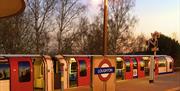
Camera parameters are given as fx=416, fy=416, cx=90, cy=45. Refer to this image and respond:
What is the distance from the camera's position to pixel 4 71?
17.2 metres

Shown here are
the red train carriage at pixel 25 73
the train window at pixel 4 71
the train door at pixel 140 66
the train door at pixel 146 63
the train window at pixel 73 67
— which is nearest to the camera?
the train window at pixel 4 71

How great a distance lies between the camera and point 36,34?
126 ft

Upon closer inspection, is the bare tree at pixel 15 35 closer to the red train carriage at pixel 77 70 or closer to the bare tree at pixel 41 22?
the bare tree at pixel 41 22

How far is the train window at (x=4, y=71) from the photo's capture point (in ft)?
55.5

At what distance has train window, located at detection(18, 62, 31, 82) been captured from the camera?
1819cm

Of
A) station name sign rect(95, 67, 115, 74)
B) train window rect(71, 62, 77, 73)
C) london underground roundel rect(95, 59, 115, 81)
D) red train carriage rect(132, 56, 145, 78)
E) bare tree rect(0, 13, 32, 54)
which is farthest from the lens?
bare tree rect(0, 13, 32, 54)

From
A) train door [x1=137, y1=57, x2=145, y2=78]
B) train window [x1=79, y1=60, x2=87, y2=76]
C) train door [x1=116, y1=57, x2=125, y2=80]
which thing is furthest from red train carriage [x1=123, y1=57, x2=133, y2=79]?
train window [x1=79, y1=60, x2=87, y2=76]

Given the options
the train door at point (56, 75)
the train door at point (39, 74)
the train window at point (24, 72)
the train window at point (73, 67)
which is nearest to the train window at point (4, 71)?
the train window at point (24, 72)

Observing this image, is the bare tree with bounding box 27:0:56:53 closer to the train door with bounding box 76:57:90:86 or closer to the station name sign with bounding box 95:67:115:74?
the train door with bounding box 76:57:90:86

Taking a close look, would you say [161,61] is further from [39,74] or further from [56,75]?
[39,74]

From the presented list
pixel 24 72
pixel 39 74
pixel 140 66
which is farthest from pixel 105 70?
pixel 140 66

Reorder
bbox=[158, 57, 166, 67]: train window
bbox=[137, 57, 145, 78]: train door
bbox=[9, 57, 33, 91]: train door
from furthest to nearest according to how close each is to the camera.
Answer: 1. bbox=[158, 57, 166, 67]: train window
2. bbox=[137, 57, 145, 78]: train door
3. bbox=[9, 57, 33, 91]: train door

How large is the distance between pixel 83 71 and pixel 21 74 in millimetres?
5440

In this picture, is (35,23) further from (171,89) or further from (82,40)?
(171,89)
